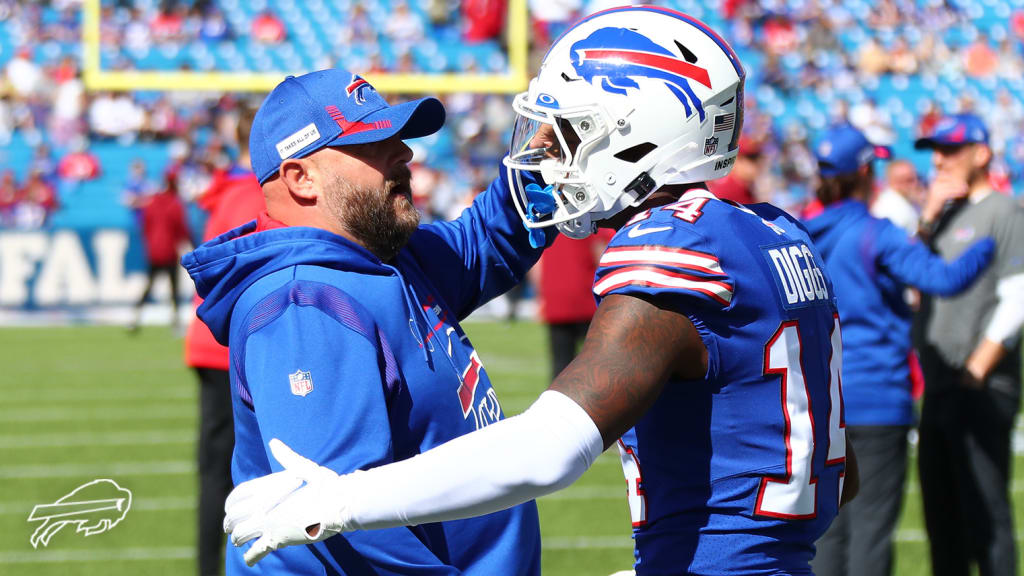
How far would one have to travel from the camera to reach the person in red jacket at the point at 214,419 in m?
4.78

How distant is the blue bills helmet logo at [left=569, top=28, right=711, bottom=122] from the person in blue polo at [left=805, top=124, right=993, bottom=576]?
2.52 m

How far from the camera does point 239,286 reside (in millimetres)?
2273

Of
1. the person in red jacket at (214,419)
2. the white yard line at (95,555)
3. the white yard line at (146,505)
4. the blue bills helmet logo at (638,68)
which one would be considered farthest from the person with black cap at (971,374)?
the white yard line at (146,505)

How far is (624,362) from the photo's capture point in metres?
1.80

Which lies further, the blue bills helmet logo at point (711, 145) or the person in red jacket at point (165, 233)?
the person in red jacket at point (165, 233)

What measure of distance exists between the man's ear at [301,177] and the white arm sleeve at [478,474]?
82 cm

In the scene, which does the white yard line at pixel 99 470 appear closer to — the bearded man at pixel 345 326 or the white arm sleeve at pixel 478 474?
the bearded man at pixel 345 326

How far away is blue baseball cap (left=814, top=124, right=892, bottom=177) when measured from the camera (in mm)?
4719

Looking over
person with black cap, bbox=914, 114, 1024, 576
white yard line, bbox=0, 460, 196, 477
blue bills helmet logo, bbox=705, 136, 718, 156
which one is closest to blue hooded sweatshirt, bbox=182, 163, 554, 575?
blue bills helmet logo, bbox=705, 136, 718, 156

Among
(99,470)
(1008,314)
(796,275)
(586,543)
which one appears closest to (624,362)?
(796,275)

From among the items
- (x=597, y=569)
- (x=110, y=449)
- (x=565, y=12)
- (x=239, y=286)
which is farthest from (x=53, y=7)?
(x=239, y=286)

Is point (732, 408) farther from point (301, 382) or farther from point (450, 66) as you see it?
point (450, 66)

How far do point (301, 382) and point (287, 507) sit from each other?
11.9 inches

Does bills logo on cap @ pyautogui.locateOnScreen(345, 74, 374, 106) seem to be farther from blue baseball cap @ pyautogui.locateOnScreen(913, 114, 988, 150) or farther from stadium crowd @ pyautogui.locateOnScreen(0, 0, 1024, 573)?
stadium crowd @ pyautogui.locateOnScreen(0, 0, 1024, 573)
